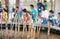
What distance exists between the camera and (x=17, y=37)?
5234 mm

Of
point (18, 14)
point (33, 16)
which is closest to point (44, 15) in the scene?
point (33, 16)

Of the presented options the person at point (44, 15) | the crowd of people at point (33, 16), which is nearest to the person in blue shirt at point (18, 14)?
the crowd of people at point (33, 16)

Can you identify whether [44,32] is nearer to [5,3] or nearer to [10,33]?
[10,33]

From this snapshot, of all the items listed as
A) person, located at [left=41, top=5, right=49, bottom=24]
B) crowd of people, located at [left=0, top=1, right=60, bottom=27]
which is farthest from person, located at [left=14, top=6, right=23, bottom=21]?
person, located at [left=41, top=5, right=49, bottom=24]

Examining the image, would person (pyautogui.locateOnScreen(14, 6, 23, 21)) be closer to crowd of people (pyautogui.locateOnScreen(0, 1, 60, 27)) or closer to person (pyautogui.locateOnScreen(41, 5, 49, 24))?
crowd of people (pyautogui.locateOnScreen(0, 1, 60, 27))

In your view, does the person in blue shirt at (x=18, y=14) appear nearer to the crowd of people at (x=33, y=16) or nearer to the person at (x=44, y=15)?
the crowd of people at (x=33, y=16)

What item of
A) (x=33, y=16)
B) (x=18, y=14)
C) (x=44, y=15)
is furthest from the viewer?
(x=18, y=14)

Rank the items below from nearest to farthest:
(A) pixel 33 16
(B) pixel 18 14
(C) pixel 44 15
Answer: (A) pixel 33 16 < (C) pixel 44 15 < (B) pixel 18 14

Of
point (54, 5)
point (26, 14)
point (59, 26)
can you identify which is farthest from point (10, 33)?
point (54, 5)

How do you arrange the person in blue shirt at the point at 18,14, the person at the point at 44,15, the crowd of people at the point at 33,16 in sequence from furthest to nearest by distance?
1. the person in blue shirt at the point at 18,14
2. the person at the point at 44,15
3. the crowd of people at the point at 33,16

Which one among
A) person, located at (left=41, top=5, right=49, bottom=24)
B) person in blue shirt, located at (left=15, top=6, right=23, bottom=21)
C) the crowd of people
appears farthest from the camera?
person in blue shirt, located at (left=15, top=6, right=23, bottom=21)

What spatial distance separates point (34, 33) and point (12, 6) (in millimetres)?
2075

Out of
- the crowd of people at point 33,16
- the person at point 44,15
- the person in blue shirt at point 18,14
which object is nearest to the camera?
the crowd of people at point 33,16

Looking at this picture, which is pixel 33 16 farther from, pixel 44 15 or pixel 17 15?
pixel 17 15
